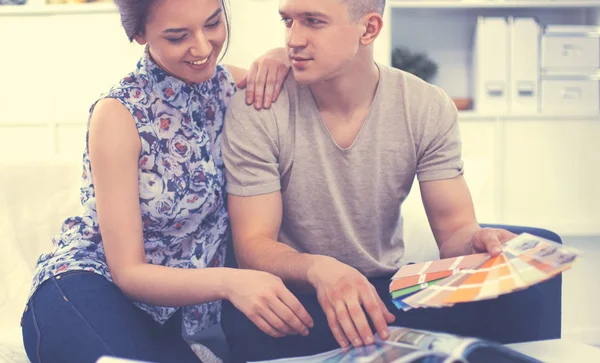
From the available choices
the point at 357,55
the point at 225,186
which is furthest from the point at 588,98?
the point at 225,186

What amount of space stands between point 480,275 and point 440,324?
0.29 m

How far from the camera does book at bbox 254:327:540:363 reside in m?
0.75

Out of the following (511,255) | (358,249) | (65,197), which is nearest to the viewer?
(511,255)

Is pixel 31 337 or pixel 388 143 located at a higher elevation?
pixel 388 143

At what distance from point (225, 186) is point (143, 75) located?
0.26 meters

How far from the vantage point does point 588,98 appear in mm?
2609

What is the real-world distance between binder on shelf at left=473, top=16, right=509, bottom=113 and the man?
4.14ft

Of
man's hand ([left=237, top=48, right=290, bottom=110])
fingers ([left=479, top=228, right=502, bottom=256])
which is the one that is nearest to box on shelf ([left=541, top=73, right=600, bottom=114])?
man's hand ([left=237, top=48, right=290, bottom=110])

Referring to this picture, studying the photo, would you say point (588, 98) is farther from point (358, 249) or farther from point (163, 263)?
point (163, 263)

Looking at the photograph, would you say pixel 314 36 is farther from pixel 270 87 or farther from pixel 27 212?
pixel 27 212

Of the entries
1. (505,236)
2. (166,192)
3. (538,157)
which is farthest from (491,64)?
(166,192)

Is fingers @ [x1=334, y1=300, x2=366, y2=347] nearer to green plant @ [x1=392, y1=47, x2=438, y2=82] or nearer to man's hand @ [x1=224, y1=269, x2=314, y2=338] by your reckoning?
man's hand @ [x1=224, y1=269, x2=314, y2=338]

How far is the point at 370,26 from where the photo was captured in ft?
4.51

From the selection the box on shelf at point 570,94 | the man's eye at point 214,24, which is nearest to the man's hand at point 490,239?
the man's eye at point 214,24
